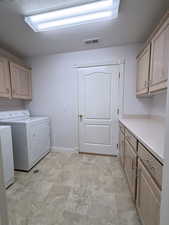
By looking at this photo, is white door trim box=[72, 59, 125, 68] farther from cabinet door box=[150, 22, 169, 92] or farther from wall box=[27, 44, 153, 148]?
cabinet door box=[150, 22, 169, 92]

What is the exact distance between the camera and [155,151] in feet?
2.71

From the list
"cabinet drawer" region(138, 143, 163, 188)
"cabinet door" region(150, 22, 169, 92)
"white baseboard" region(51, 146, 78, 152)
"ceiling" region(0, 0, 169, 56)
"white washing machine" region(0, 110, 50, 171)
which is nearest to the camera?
"cabinet drawer" region(138, 143, 163, 188)

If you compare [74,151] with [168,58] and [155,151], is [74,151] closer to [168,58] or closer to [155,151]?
[155,151]

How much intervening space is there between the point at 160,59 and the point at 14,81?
2.56m

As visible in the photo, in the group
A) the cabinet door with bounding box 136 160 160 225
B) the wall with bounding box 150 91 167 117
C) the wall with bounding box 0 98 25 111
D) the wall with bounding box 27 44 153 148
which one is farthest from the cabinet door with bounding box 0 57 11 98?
the wall with bounding box 150 91 167 117

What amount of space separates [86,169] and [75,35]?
245 cm

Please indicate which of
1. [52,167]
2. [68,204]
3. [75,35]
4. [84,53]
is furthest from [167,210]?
[84,53]

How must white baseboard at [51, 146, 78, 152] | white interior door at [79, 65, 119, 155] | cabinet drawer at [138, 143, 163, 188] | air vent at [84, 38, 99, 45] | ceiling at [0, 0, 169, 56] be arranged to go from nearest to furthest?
cabinet drawer at [138, 143, 163, 188] → ceiling at [0, 0, 169, 56] → air vent at [84, 38, 99, 45] → white interior door at [79, 65, 119, 155] → white baseboard at [51, 146, 78, 152]

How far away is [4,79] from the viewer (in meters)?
2.16

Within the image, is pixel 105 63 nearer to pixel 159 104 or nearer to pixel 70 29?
pixel 70 29

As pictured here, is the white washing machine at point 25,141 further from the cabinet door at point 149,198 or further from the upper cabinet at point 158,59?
the upper cabinet at point 158,59

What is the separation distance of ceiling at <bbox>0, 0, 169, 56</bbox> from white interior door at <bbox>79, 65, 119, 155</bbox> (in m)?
0.60

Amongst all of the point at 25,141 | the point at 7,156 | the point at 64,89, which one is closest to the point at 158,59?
the point at 64,89

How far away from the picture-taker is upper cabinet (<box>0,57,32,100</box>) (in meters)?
2.14
